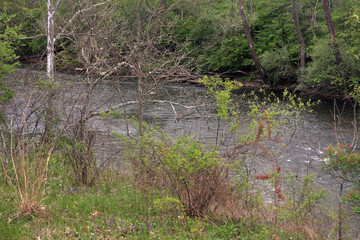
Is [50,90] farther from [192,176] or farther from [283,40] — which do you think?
[283,40]

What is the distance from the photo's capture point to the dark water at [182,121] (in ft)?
27.2

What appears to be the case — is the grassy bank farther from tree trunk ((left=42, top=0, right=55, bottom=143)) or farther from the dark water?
→ tree trunk ((left=42, top=0, right=55, bottom=143))

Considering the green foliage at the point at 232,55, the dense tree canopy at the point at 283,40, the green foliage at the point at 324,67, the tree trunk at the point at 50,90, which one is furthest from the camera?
the green foliage at the point at 232,55

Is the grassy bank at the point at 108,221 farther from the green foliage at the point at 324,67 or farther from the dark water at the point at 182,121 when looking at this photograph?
the green foliage at the point at 324,67

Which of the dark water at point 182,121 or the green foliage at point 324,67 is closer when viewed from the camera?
the dark water at point 182,121

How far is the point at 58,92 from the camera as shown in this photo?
8469mm

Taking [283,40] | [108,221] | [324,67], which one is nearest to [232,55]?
[283,40]

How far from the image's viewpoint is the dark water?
8.30 meters

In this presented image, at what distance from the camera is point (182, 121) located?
1714 centimetres

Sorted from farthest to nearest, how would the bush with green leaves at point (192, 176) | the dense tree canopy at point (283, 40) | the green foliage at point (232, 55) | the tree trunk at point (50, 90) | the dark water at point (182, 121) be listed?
the green foliage at point (232, 55) < the dense tree canopy at point (283, 40) < the dark water at point (182, 121) < the tree trunk at point (50, 90) < the bush with green leaves at point (192, 176)

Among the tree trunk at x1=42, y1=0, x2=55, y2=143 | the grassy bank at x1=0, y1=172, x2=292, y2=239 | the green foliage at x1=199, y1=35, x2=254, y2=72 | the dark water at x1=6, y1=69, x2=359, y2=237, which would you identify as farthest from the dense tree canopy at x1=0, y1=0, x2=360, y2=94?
the grassy bank at x1=0, y1=172, x2=292, y2=239

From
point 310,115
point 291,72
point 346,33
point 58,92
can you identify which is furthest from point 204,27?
point 58,92

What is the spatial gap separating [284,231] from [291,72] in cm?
2582

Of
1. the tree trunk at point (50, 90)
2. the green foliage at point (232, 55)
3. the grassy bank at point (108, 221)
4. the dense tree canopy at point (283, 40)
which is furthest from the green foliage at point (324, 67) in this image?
the grassy bank at point (108, 221)
